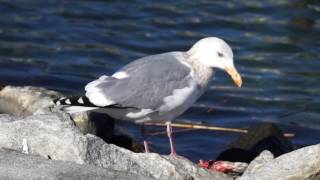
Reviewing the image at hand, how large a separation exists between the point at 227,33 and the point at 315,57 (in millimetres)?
1425

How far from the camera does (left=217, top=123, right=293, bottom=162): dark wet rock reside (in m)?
8.22

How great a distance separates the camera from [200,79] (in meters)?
7.81

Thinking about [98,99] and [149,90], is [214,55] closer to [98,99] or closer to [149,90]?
[149,90]

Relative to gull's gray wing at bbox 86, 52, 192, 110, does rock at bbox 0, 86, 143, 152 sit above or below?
below

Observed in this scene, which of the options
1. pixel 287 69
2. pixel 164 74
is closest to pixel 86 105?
pixel 164 74

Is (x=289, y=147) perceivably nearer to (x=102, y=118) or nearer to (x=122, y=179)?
(x=102, y=118)

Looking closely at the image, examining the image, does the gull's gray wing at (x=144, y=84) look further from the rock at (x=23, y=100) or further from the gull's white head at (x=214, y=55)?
the rock at (x=23, y=100)

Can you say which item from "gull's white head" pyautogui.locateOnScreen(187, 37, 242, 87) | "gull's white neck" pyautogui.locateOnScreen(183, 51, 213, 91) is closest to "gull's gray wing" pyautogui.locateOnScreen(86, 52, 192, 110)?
"gull's white neck" pyautogui.locateOnScreen(183, 51, 213, 91)

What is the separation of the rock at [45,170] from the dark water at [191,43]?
3.57m

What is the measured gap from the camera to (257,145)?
8484 millimetres

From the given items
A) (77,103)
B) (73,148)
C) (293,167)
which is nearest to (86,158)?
(73,148)

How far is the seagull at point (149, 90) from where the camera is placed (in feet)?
24.3

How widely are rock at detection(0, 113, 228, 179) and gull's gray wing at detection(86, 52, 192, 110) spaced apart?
935 mm

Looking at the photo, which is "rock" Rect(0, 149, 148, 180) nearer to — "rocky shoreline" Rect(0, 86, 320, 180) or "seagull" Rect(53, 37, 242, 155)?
"rocky shoreline" Rect(0, 86, 320, 180)
